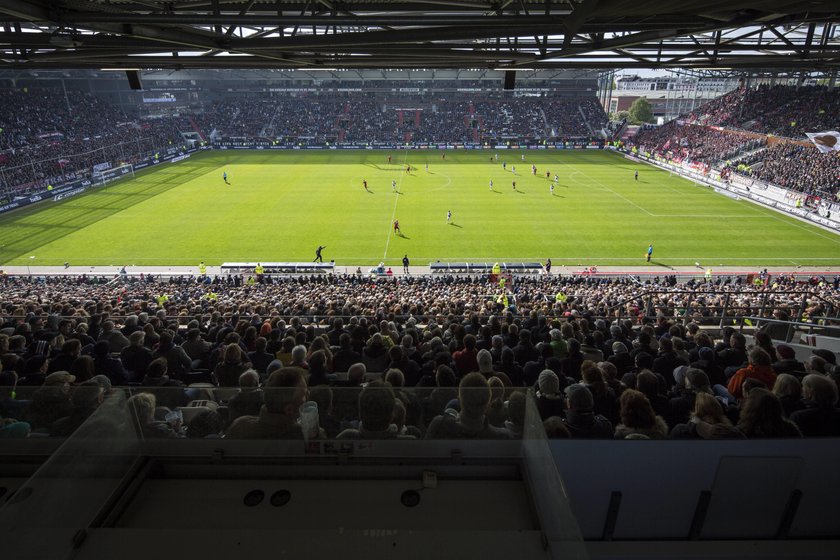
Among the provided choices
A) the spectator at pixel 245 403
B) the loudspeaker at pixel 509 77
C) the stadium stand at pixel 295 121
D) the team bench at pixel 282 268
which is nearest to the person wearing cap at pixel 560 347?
the spectator at pixel 245 403

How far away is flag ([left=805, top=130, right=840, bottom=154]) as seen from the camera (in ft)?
138

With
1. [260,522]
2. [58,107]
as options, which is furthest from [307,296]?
[58,107]

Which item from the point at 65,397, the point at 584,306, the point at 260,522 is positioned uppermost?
the point at 65,397

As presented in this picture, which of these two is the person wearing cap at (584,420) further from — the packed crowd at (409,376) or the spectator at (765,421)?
the spectator at (765,421)

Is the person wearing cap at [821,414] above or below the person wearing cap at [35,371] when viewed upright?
above

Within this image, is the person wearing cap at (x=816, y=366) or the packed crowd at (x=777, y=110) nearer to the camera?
the person wearing cap at (x=816, y=366)

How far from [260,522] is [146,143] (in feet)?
236

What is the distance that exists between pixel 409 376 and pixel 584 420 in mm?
3032

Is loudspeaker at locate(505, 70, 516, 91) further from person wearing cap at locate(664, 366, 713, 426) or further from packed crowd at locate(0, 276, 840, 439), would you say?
person wearing cap at locate(664, 366, 713, 426)

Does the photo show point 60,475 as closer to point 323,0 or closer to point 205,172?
point 323,0

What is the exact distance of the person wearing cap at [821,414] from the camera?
4.75m

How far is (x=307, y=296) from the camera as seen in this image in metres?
18.7

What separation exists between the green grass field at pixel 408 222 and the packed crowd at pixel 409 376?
14.1 metres

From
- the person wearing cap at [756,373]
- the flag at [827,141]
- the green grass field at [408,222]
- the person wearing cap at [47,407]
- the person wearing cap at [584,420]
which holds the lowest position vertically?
the green grass field at [408,222]
